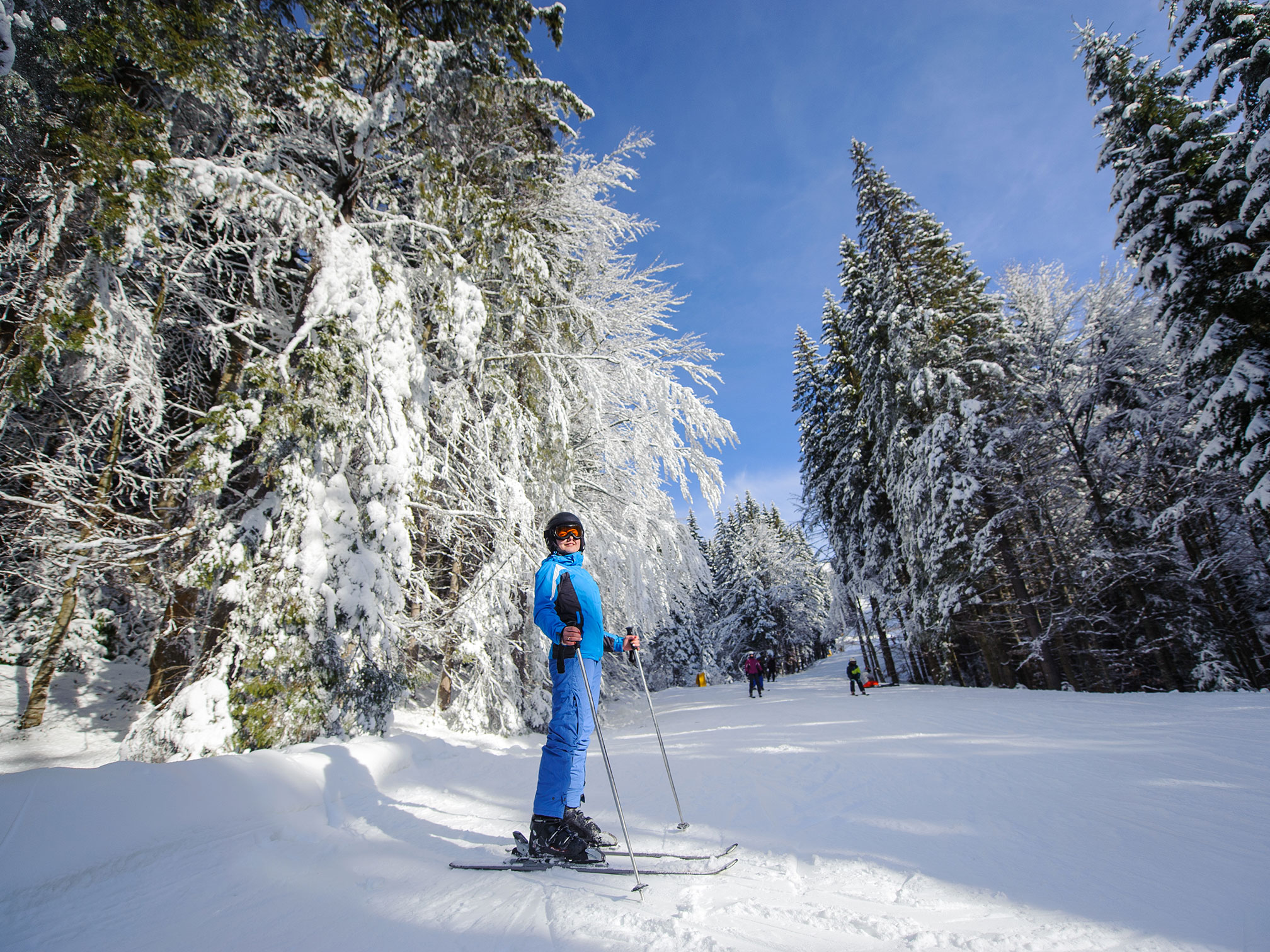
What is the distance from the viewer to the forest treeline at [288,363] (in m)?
4.87

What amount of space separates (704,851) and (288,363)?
239 inches

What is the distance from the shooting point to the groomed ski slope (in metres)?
1.84

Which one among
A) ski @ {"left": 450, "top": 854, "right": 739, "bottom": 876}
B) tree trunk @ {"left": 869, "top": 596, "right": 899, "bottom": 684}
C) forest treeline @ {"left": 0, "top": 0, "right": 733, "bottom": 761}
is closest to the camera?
ski @ {"left": 450, "top": 854, "right": 739, "bottom": 876}

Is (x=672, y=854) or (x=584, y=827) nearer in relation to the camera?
(x=672, y=854)

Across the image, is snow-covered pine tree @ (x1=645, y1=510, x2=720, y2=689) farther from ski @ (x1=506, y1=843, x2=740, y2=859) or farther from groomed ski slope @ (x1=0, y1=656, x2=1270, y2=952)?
ski @ (x1=506, y1=843, x2=740, y2=859)

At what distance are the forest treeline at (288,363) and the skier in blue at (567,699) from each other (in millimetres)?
3123

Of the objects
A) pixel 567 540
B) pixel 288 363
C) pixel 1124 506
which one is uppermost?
pixel 288 363

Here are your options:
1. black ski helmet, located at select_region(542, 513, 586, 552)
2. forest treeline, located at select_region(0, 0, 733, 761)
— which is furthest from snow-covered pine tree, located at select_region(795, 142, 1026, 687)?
black ski helmet, located at select_region(542, 513, 586, 552)

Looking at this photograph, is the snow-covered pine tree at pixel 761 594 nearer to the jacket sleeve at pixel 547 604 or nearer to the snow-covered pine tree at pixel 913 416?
the snow-covered pine tree at pixel 913 416

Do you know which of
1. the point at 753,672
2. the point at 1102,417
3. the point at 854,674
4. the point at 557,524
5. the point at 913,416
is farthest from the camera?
the point at 753,672

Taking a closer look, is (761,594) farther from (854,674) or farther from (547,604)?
(547,604)

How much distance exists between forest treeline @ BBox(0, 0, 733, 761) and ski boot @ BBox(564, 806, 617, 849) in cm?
343

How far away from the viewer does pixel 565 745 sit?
292 centimetres

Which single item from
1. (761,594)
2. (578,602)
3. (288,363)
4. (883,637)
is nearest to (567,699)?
(578,602)
